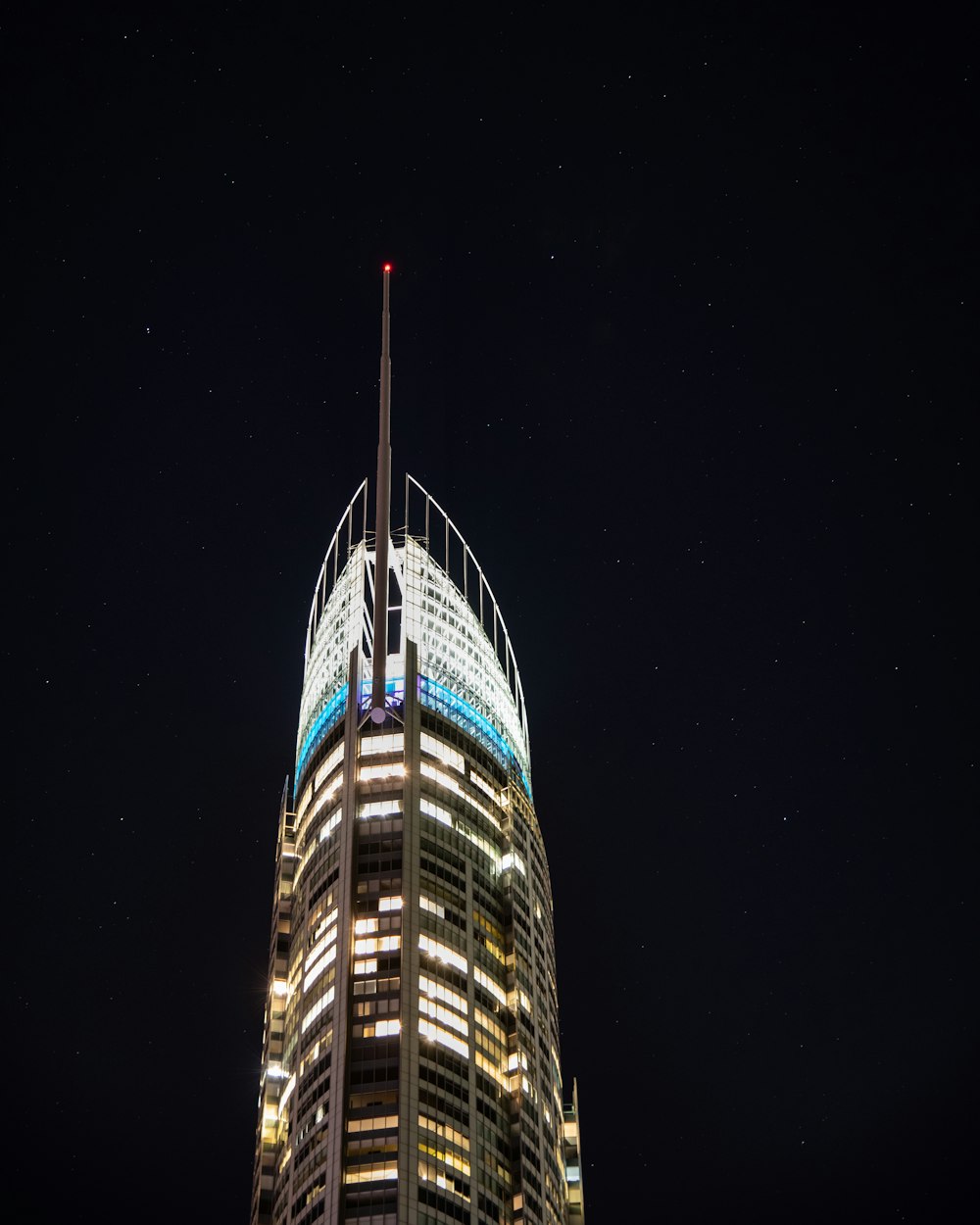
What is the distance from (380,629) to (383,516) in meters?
36.2

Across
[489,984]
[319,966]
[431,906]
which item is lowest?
[489,984]

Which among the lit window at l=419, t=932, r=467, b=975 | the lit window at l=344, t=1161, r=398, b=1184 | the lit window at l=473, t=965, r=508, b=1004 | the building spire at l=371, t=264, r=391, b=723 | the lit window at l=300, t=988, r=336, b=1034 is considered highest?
the lit window at l=419, t=932, r=467, b=975

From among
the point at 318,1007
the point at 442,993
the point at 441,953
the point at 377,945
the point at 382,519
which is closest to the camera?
the point at 382,519

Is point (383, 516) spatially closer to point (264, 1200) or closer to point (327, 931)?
point (327, 931)

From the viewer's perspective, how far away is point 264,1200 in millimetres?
187500

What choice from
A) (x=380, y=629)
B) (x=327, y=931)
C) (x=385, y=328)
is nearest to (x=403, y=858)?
(x=327, y=931)

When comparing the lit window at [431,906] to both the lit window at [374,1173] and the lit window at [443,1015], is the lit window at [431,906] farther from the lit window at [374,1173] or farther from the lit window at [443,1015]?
the lit window at [374,1173]

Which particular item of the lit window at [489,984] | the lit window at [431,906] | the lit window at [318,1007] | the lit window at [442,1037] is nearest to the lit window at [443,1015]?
the lit window at [442,1037]

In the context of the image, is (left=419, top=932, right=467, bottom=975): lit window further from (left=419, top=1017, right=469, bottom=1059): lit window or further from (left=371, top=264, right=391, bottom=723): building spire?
(left=371, top=264, right=391, bottom=723): building spire

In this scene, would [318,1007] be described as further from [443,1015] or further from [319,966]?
[443,1015]

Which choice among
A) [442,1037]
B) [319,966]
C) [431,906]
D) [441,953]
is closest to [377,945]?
[319,966]

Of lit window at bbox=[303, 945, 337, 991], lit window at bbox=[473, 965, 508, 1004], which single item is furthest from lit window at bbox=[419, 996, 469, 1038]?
lit window at bbox=[303, 945, 337, 991]

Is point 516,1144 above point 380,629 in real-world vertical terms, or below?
below

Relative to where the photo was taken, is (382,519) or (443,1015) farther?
(443,1015)
